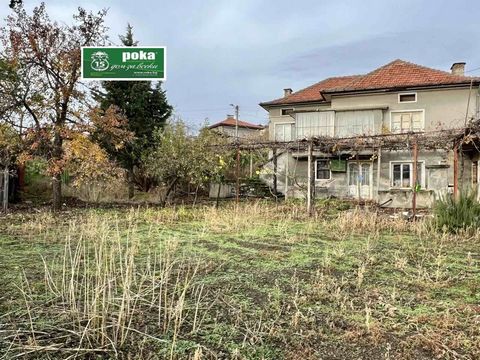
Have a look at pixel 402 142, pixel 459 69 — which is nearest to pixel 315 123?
pixel 459 69

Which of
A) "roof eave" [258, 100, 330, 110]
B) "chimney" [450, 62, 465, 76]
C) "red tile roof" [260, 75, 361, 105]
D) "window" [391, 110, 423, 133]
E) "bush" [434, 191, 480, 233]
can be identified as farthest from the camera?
"red tile roof" [260, 75, 361, 105]

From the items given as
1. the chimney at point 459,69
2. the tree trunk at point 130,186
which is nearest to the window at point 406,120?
the chimney at point 459,69

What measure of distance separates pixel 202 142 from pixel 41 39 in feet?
20.0

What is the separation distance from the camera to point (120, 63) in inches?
452

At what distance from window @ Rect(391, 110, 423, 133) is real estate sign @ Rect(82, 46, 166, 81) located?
14682 mm

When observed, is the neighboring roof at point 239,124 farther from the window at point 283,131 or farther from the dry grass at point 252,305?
the dry grass at point 252,305

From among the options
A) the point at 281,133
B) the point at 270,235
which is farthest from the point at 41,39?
the point at 281,133

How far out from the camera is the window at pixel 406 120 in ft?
69.9

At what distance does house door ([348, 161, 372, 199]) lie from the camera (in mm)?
21578

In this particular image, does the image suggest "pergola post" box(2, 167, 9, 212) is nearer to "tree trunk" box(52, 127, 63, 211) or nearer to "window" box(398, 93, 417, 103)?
"tree trunk" box(52, 127, 63, 211)

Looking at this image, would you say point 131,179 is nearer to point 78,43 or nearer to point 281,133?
point 78,43

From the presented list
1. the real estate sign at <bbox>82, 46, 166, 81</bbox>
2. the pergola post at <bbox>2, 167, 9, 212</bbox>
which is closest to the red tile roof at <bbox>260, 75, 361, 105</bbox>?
the real estate sign at <bbox>82, 46, 166, 81</bbox>

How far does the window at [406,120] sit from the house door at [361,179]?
2.45 metres

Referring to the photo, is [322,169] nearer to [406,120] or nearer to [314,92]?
[406,120]
